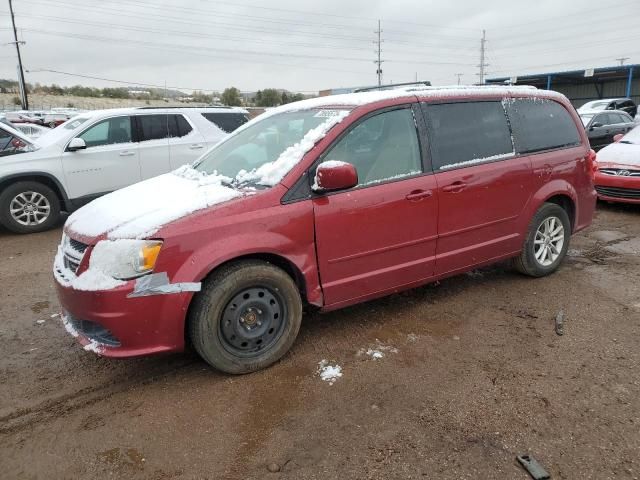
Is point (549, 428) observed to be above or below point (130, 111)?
below

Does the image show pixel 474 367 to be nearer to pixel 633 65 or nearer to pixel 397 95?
pixel 397 95

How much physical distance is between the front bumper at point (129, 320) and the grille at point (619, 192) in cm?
747

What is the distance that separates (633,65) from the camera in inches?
1250

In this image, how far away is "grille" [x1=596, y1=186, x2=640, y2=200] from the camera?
7.83 meters

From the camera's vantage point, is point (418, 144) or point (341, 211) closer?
point (341, 211)

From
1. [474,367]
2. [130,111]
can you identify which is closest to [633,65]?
[130,111]

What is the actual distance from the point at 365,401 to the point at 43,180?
6756 mm

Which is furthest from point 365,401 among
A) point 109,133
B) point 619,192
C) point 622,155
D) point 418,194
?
point 622,155

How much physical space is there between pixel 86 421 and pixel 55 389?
0.51 meters

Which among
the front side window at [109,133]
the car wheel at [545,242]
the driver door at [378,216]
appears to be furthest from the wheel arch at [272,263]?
the front side window at [109,133]

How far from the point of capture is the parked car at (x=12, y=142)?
752 centimetres

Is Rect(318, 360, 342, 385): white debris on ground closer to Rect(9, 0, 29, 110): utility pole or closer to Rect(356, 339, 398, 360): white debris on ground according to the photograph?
Rect(356, 339, 398, 360): white debris on ground

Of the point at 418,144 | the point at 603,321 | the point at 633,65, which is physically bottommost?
the point at 603,321

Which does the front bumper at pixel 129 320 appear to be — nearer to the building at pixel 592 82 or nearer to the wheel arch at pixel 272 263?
the wheel arch at pixel 272 263
